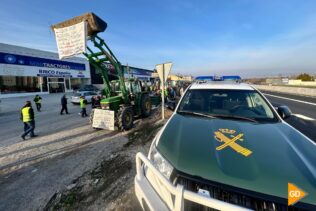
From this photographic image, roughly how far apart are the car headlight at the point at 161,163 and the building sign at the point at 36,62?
75.9ft

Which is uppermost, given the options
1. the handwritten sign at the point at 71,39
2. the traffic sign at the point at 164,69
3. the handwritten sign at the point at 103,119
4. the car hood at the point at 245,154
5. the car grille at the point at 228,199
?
the handwritten sign at the point at 71,39

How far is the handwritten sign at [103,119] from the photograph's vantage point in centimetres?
736

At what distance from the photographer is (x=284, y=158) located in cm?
160

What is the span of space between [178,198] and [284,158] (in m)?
1.10

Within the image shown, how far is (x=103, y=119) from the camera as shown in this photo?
7.44m

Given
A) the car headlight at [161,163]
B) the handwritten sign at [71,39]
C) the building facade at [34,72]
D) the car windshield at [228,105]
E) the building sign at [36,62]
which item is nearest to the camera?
the car headlight at [161,163]

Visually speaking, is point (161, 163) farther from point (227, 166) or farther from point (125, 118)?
point (125, 118)

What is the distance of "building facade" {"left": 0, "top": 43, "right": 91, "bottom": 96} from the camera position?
18156 mm

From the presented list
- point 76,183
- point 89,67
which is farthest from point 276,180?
point 89,67

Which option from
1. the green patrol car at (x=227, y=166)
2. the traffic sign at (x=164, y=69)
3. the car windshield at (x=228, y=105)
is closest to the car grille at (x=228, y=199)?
the green patrol car at (x=227, y=166)

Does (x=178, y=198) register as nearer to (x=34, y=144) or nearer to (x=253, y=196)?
(x=253, y=196)

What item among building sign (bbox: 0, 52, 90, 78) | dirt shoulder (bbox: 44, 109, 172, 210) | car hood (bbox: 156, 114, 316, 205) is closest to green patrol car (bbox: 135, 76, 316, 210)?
car hood (bbox: 156, 114, 316, 205)

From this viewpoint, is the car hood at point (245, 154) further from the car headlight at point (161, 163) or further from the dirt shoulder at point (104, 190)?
the dirt shoulder at point (104, 190)

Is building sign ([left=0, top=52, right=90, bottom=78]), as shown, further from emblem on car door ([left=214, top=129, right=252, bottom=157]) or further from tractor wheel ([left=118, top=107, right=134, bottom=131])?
emblem on car door ([left=214, top=129, right=252, bottom=157])
